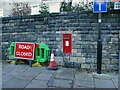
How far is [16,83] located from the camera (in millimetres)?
5180

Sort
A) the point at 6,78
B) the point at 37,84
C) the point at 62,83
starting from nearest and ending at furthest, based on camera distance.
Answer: the point at 37,84 → the point at 62,83 → the point at 6,78

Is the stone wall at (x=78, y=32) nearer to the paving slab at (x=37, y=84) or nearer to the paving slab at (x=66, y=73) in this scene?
the paving slab at (x=66, y=73)

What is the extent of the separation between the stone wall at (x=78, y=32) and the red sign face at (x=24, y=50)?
320 mm

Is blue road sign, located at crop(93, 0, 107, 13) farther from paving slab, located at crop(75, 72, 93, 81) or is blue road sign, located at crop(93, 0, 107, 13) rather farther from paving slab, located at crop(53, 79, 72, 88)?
paving slab, located at crop(53, 79, 72, 88)

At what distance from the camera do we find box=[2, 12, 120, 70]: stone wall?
6570 mm

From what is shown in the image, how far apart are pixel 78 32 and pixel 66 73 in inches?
64.0

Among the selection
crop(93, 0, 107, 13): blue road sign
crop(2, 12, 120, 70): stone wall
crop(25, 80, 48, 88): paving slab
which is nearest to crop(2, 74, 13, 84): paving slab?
crop(25, 80, 48, 88): paving slab

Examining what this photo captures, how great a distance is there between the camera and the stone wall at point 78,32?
21.6 ft

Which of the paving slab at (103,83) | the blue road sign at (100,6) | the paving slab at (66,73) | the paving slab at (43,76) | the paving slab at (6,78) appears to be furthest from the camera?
the blue road sign at (100,6)

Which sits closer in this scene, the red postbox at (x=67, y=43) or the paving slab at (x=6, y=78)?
the paving slab at (x=6, y=78)

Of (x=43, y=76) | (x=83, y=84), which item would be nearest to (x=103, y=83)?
(x=83, y=84)

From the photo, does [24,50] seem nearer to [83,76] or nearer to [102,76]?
[83,76]

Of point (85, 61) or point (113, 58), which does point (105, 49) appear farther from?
point (85, 61)

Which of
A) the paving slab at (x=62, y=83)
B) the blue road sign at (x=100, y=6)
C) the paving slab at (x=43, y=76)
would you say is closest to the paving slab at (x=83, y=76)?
the paving slab at (x=62, y=83)
